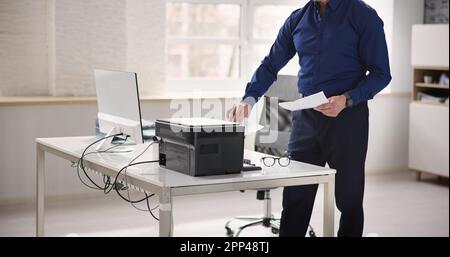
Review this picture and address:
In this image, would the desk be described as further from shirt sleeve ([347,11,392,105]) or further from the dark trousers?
shirt sleeve ([347,11,392,105])

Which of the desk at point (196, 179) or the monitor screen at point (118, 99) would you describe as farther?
the monitor screen at point (118, 99)

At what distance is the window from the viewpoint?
631 cm

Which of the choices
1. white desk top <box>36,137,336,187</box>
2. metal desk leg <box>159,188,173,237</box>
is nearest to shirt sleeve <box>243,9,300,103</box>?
white desk top <box>36,137,336,187</box>

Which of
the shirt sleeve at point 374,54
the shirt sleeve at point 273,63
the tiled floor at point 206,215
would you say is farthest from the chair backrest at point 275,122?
the shirt sleeve at point 374,54

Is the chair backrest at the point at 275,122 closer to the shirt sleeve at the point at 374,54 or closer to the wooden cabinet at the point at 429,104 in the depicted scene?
the shirt sleeve at the point at 374,54

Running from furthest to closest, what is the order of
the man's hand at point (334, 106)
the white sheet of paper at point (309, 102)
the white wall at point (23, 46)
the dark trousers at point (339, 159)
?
the white wall at point (23, 46), the dark trousers at point (339, 159), the man's hand at point (334, 106), the white sheet of paper at point (309, 102)

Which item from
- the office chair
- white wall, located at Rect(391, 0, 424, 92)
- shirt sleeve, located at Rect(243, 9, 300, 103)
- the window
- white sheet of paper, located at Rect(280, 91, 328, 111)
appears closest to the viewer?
white sheet of paper, located at Rect(280, 91, 328, 111)

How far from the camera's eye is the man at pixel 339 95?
3295 millimetres

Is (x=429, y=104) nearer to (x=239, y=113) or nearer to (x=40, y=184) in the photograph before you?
(x=239, y=113)

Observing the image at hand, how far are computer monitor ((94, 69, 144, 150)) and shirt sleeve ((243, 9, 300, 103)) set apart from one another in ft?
1.90

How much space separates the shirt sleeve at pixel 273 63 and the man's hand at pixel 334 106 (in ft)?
1.41
